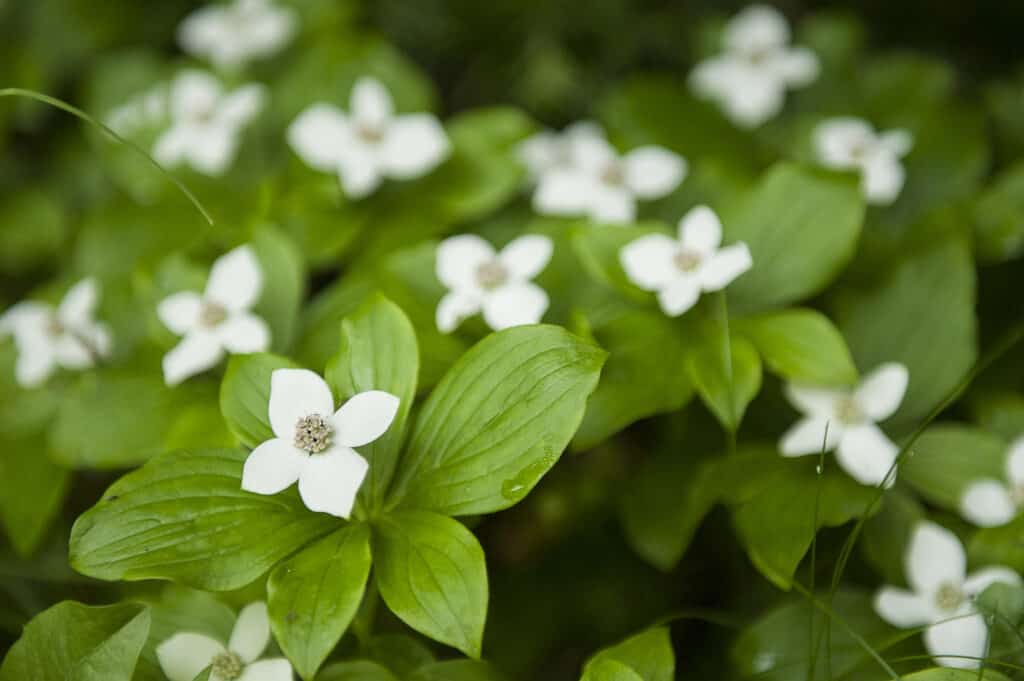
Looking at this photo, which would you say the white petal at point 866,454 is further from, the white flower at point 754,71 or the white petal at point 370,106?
the white petal at point 370,106

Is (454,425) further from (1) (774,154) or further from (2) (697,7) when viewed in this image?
(2) (697,7)

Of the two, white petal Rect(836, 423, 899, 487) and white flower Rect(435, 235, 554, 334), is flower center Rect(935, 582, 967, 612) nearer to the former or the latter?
white petal Rect(836, 423, 899, 487)

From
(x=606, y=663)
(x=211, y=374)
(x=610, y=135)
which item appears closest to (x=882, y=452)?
(x=606, y=663)

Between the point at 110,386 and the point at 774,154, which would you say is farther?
the point at 774,154

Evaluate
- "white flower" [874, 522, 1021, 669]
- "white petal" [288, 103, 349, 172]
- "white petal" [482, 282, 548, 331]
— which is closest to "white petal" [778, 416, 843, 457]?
"white flower" [874, 522, 1021, 669]

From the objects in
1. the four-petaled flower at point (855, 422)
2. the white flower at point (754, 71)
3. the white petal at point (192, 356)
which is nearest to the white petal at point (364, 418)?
the white petal at point (192, 356)

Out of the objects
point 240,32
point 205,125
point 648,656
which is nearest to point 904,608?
point 648,656

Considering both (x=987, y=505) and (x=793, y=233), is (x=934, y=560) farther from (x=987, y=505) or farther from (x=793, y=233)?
(x=793, y=233)
